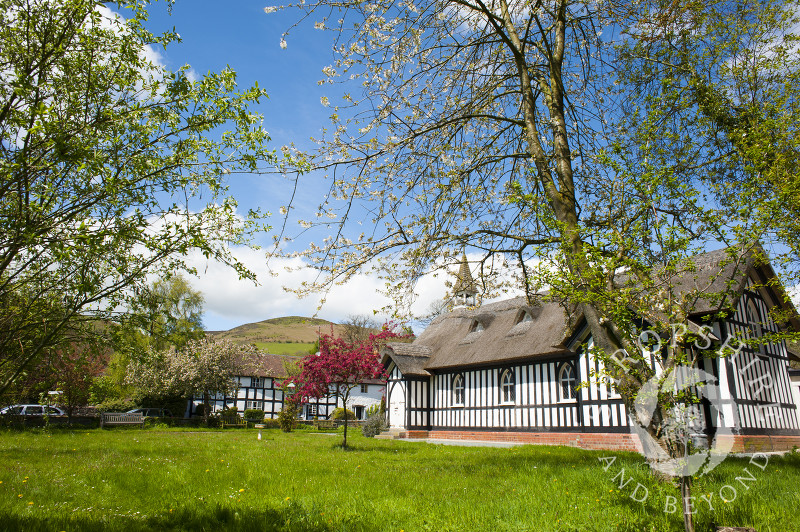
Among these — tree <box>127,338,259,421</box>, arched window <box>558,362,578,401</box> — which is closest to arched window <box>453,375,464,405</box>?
arched window <box>558,362,578,401</box>

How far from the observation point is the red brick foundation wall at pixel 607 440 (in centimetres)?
1466

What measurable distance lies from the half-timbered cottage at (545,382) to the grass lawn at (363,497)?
14.9 feet

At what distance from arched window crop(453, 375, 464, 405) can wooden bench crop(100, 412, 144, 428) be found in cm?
1920

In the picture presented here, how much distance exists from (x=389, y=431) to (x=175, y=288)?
23522 mm

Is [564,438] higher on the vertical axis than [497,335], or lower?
lower

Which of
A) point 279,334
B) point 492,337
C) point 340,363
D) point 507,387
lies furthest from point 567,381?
point 279,334

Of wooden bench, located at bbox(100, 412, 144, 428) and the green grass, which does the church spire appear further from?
the green grass

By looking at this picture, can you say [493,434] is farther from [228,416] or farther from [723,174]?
[228,416]

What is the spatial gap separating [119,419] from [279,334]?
89.9 meters

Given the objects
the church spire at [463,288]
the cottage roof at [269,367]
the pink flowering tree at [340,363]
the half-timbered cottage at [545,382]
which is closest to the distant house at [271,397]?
the cottage roof at [269,367]

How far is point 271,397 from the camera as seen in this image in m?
47.0

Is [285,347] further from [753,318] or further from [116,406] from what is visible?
[753,318]

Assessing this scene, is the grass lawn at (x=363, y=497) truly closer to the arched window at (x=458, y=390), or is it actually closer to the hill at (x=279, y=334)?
the arched window at (x=458, y=390)

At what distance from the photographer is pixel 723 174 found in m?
11.2
